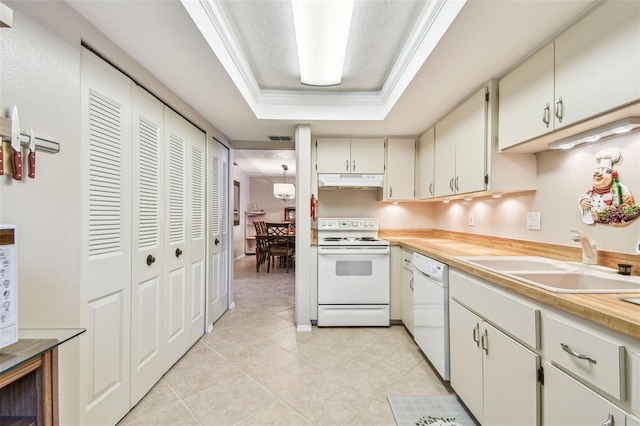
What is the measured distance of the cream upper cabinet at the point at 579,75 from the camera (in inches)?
39.2

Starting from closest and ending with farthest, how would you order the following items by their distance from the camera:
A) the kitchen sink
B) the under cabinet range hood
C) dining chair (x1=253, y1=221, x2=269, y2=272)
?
the kitchen sink → the under cabinet range hood → dining chair (x1=253, y1=221, x2=269, y2=272)

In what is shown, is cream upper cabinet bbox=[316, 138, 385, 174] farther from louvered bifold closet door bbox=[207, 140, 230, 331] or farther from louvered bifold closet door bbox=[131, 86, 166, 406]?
louvered bifold closet door bbox=[131, 86, 166, 406]

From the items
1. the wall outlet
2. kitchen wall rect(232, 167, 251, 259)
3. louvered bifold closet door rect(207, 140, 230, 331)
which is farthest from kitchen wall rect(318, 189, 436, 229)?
kitchen wall rect(232, 167, 251, 259)

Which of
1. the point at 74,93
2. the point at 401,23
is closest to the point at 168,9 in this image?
the point at 74,93

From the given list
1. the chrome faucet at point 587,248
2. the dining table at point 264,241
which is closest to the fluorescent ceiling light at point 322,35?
the chrome faucet at point 587,248

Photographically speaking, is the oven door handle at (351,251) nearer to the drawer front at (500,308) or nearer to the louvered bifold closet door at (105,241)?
the drawer front at (500,308)

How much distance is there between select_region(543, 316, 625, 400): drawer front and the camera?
74 cm

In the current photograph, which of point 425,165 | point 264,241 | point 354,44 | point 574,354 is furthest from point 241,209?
point 574,354

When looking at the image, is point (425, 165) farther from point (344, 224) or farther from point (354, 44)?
point (354, 44)

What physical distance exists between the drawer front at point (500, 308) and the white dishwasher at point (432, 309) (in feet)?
0.51

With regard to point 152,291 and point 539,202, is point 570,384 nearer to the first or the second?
point 539,202

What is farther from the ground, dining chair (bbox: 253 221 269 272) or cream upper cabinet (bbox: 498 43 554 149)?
cream upper cabinet (bbox: 498 43 554 149)

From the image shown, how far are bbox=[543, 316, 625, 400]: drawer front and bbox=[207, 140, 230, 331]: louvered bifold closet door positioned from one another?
2600 millimetres

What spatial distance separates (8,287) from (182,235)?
1450 mm
